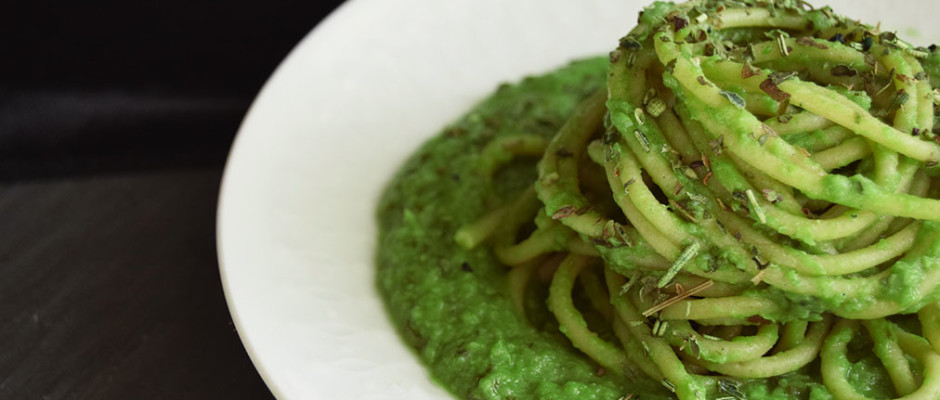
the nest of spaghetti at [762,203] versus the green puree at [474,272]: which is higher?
the nest of spaghetti at [762,203]

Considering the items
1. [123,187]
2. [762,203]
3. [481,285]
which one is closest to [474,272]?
[481,285]

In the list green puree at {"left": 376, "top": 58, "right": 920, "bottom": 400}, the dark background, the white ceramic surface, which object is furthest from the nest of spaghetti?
the dark background

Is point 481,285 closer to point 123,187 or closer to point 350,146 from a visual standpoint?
point 350,146

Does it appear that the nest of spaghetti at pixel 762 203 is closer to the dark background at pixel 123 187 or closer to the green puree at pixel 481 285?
the green puree at pixel 481 285

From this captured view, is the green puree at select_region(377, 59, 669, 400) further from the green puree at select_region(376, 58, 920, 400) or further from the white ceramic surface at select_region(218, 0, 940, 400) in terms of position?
the white ceramic surface at select_region(218, 0, 940, 400)

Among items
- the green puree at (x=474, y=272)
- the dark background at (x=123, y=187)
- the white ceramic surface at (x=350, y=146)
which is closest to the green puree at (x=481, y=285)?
the green puree at (x=474, y=272)

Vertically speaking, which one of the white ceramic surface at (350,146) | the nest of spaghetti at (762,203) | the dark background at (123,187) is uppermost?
the nest of spaghetti at (762,203)
